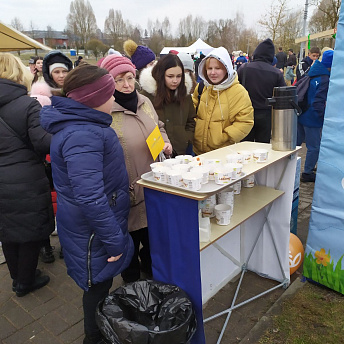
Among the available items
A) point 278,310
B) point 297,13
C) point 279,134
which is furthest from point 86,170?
point 297,13

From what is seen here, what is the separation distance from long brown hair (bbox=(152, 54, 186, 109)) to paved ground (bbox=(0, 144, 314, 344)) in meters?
1.70

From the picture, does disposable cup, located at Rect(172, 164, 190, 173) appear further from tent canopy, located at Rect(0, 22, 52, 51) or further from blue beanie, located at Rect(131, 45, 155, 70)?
blue beanie, located at Rect(131, 45, 155, 70)

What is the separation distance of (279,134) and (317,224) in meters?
0.81

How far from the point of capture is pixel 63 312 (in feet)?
8.36

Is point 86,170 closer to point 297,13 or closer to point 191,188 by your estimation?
point 191,188

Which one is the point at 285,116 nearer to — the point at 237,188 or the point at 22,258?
the point at 237,188

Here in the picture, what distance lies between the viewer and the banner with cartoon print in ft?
7.50

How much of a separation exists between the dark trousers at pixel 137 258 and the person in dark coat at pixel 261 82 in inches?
98.8

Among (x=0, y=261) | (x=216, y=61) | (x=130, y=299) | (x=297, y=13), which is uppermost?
(x=297, y=13)

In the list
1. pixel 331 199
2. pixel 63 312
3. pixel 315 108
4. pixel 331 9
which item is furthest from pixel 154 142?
pixel 331 9

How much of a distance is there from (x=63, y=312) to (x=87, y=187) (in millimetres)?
1493

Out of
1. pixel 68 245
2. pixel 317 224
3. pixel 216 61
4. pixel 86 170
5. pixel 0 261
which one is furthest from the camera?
pixel 0 261

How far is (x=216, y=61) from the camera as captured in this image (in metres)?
2.90

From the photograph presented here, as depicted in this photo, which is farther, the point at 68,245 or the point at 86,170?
the point at 68,245
